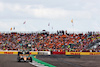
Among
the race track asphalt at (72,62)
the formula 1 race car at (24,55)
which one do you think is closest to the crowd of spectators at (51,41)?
the race track asphalt at (72,62)

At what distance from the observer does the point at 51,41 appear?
5931 centimetres

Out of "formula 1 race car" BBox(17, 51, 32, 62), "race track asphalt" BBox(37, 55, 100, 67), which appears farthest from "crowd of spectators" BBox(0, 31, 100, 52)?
"formula 1 race car" BBox(17, 51, 32, 62)

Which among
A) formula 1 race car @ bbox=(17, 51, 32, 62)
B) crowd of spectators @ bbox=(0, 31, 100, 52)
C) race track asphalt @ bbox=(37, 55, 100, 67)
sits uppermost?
crowd of spectators @ bbox=(0, 31, 100, 52)

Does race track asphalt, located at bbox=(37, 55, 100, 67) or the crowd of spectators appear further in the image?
the crowd of spectators

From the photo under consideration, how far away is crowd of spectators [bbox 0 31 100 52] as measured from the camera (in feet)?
187

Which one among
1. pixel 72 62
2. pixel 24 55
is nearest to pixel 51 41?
pixel 72 62

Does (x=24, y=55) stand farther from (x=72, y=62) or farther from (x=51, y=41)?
(x=51, y=41)

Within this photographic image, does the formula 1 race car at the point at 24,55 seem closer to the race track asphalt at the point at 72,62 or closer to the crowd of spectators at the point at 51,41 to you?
the race track asphalt at the point at 72,62

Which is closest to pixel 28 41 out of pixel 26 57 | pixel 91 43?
pixel 91 43

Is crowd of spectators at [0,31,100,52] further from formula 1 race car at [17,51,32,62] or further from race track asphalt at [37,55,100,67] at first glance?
formula 1 race car at [17,51,32,62]

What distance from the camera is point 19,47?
192ft

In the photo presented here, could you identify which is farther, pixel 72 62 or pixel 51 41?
pixel 51 41

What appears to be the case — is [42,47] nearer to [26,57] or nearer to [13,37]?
[13,37]

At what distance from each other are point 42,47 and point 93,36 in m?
13.5
